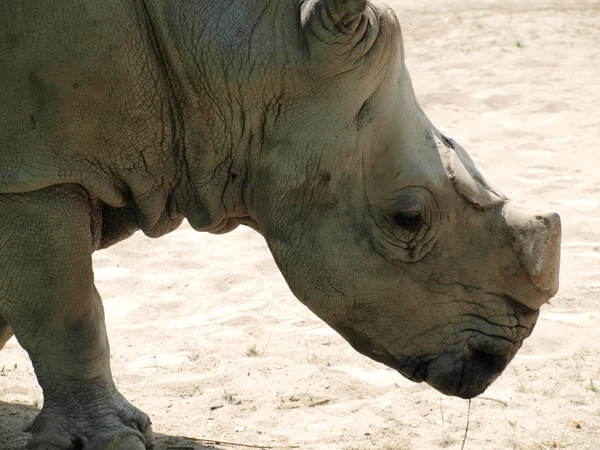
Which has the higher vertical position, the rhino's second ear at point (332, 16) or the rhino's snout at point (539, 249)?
the rhino's second ear at point (332, 16)

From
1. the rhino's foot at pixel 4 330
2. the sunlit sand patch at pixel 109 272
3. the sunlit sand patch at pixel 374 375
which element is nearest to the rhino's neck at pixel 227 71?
the rhino's foot at pixel 4 330

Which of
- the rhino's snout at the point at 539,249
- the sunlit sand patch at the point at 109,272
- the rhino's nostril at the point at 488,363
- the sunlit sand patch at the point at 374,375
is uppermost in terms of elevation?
the rhino's snout at the point at 539,249

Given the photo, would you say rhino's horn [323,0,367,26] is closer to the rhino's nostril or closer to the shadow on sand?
the rhino's nostril

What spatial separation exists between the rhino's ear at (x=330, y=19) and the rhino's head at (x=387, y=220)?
0.06 meters

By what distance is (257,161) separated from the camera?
13.3 feet

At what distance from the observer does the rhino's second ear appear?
3.74 m

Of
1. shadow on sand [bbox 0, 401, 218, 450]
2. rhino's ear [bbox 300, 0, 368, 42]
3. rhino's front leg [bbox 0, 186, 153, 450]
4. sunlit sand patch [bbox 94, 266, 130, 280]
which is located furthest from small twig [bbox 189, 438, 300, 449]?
sunlit sand patch [bbox 94, 266, 130, 280]

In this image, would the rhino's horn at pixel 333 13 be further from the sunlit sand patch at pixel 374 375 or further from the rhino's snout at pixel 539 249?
the sunlit sand patch at pixel 374 375

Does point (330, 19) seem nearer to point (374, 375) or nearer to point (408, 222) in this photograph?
point (408, 222)

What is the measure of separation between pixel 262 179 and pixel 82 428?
1.11 m

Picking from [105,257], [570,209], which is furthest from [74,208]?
[570,209]

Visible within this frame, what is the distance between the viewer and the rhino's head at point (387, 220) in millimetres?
3967

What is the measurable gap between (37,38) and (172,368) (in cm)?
231

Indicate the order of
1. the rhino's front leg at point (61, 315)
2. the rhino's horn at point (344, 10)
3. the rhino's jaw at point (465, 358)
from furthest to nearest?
1. the rhino's jaw at point (465, 358)
2. the rhino's front leg at point (61, 315)
3. the rhino's horn at point (344, 10)
